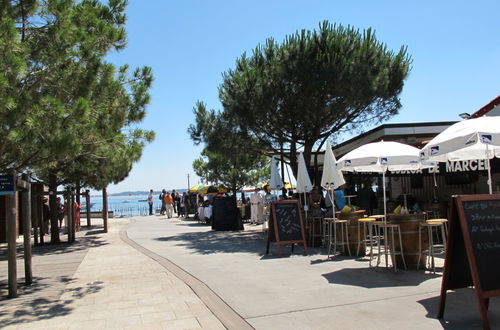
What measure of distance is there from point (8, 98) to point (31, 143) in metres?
0.71

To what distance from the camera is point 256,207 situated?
65.7 feet

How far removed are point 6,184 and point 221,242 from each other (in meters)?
7.17

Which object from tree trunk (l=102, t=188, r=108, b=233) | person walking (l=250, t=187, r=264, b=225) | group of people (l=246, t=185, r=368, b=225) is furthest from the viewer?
person walking (l=250, t=187, r=264, b=225)

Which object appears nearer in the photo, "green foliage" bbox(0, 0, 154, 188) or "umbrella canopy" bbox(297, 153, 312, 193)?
"green foliage" bbox(0, 0, 154, 188)

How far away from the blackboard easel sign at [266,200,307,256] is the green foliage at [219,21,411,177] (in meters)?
5.32

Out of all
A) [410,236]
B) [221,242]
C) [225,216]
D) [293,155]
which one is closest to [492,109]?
[410,236]

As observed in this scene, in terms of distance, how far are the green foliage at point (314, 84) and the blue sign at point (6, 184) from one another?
919 cm

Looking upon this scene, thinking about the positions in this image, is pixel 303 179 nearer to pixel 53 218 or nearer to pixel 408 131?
pixel 408 131

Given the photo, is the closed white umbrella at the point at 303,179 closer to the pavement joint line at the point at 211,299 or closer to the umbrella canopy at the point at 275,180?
the umbrella canopy at the point at 275,180

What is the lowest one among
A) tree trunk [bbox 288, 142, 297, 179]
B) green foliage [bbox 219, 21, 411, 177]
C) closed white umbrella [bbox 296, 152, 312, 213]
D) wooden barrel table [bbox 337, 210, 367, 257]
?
wooden barrel table [bbox 337, 210, 367, 257]

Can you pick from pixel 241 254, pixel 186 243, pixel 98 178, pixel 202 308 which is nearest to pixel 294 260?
pixel 241 254

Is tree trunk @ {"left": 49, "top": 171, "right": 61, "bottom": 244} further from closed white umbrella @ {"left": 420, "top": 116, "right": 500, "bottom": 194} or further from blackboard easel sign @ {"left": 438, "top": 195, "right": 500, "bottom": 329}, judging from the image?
blackboard easel sign @ {"left": 438, "top": 195, "right": 500, "bottom": 329}

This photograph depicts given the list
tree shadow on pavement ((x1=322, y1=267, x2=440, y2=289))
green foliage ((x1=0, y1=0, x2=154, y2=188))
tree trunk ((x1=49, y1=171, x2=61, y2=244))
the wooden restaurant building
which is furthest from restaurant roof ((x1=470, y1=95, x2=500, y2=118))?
tree trunk ((x1=49, y1=171, x2=61, y2=244))

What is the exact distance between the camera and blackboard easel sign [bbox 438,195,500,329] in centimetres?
441
